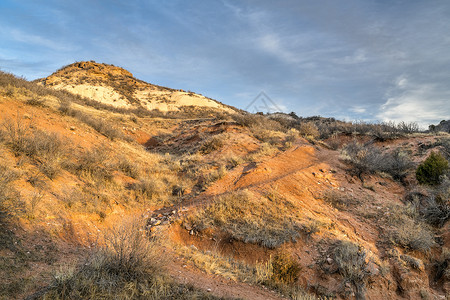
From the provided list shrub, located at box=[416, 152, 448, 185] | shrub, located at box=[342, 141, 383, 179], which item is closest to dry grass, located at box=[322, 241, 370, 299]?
shrub, located at box=[342, 141, 383, 179]

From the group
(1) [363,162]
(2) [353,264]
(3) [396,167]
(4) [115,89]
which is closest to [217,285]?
(2) [353,264]

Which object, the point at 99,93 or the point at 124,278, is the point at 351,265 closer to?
the point at 124,278

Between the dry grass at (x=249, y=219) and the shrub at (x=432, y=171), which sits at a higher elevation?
the shrub at (x=432, y=171)

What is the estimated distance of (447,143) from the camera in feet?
42.4

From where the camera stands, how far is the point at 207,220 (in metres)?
6.65

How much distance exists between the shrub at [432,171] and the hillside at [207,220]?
33 centimetres

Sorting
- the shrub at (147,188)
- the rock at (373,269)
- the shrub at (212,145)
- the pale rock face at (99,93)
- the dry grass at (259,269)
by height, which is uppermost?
the pale rock face at (99,93)

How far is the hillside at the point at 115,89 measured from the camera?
107 feet

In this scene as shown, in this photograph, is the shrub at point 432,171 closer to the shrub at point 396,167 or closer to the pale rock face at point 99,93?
the shrub at point 396,167

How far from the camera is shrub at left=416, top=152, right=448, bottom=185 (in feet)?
30.8

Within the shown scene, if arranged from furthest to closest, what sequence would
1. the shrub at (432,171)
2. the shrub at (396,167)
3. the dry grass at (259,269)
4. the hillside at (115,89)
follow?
the hillside at (115,89), the shrub at (396,167), the shrub at (432,171), the dry grass at (259,269)

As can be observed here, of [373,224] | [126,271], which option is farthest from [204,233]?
[373,224]

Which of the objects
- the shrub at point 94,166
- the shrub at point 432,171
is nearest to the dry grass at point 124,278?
the shrub at point 94,166

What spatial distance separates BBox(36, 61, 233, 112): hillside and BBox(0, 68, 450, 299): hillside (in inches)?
869
